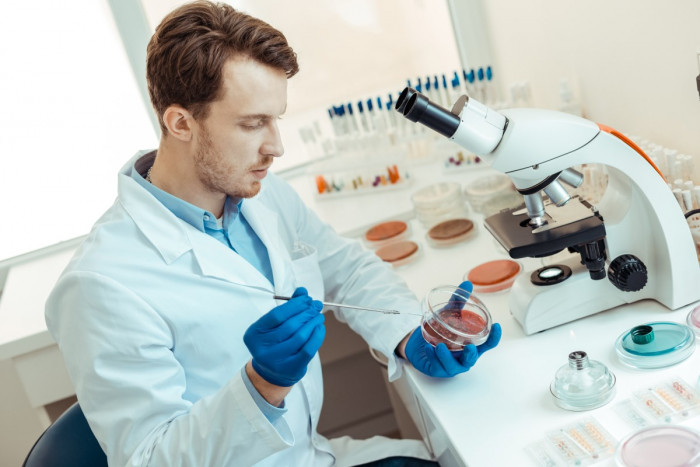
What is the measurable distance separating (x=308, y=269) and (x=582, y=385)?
755 millimetres

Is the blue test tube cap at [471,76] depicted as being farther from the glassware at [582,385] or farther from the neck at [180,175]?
the glassware at [582,385]

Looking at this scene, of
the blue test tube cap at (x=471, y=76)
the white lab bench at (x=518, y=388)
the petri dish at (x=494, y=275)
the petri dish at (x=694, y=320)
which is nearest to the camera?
the white lab bench at (x=518, y=388)

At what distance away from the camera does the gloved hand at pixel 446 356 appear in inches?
51.8

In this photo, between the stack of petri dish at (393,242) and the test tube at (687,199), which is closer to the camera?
the test tube at (687,199)

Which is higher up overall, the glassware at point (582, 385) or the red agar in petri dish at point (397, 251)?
the glassware at point (582, 385)

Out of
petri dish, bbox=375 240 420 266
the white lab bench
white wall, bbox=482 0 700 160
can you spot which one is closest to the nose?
the white lab bench

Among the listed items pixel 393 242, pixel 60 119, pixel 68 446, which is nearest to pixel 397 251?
pixel 393 242

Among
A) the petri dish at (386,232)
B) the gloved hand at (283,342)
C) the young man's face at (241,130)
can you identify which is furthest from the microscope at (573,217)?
the petri dish at (386,232)

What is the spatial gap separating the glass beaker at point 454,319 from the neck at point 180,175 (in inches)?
21.4

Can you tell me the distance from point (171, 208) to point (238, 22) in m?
0.43

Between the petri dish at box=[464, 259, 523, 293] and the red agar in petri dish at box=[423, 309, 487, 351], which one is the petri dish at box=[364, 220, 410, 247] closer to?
the petri dish at box=[464, 259, 523, 293]

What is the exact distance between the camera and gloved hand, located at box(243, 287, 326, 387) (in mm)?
1188

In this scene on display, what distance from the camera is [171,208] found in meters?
1.51

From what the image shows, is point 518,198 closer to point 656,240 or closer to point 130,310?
point 656,240
